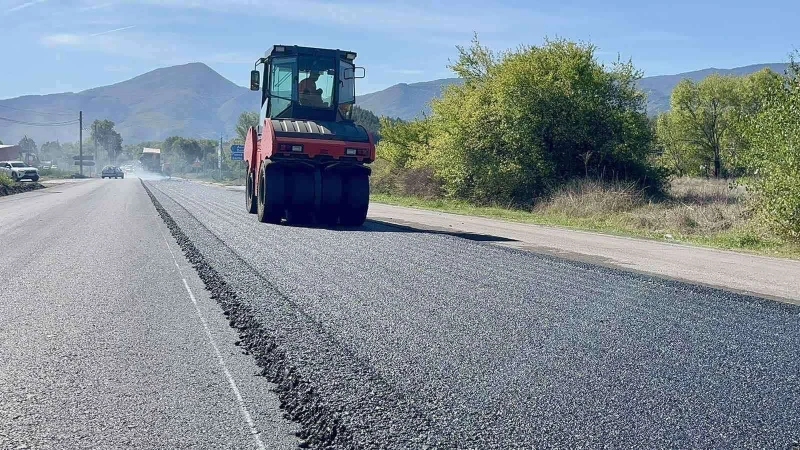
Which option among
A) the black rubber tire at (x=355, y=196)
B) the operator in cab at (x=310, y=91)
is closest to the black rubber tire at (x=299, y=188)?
the black rubber tire at (x=355, y=196)

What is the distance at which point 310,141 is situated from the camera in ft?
63.7

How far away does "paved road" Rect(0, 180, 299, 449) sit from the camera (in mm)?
4848

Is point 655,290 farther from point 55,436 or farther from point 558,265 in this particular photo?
point 55,436

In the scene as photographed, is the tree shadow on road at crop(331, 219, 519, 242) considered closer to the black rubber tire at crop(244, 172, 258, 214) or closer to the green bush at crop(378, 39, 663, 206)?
the black rubber tire at crop(244, 172, 258, 214)

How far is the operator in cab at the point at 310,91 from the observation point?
20.9m

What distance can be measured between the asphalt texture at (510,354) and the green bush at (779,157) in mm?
6857

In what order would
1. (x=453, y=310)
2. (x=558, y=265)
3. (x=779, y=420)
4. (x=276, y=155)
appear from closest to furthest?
(x=779, y=420) < (x=453, y=310) < (x=558, y=265) < (x=276, y=155)

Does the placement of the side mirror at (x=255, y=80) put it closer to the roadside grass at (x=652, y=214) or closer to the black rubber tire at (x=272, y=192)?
the black rubber tire at (x=272, y=192)

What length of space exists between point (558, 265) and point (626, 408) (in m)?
7.66

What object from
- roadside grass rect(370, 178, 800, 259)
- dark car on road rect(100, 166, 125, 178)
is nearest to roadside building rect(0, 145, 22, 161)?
dark car on road rect(100, 166, 125, 178)

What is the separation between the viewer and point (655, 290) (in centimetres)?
1070

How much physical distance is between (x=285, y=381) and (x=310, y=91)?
1579 centimetres

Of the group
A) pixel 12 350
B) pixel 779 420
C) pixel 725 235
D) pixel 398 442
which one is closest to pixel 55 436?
pixel 398 442

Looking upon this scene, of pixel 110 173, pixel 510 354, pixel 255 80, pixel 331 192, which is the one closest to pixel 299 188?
pixel 331 192
